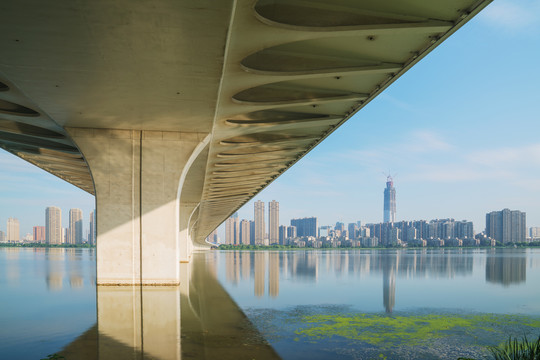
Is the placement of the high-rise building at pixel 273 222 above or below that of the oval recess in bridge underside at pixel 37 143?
below

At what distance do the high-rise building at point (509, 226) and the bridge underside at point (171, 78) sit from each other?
156066mm

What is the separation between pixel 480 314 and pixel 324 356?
843 cm

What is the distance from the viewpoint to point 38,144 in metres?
23.9

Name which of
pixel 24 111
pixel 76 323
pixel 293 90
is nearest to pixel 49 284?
pixel 24 111

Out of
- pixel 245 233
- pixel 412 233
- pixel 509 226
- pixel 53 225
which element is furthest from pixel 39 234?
pixel 509 226

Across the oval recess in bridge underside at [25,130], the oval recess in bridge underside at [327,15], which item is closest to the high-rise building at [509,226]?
the oval recess in bridge underside at [25,130]

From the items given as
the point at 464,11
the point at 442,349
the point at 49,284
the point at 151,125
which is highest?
the point at 464,11

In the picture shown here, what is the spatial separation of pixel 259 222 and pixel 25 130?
176580 millimetres

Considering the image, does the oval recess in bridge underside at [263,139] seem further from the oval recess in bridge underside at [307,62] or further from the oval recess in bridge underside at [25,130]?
the oval recess in bridge underside at [307,62]

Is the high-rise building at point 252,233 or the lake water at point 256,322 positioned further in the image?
the high-rise building at point 252,233

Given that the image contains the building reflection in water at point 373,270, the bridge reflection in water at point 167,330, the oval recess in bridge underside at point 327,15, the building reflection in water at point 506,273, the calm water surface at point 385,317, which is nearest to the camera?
the bridge reflection in water at point 167,330

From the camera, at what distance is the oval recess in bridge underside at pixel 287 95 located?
15438 millimetres

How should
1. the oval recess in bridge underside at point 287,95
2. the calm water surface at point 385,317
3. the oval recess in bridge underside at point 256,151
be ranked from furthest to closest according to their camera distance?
the oval recess in bridge underside at point 256,151, the oval recess in bridge underside at point 287,95, the calm water surface at point 385,317

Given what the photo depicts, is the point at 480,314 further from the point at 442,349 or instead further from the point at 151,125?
the point at 151,125
